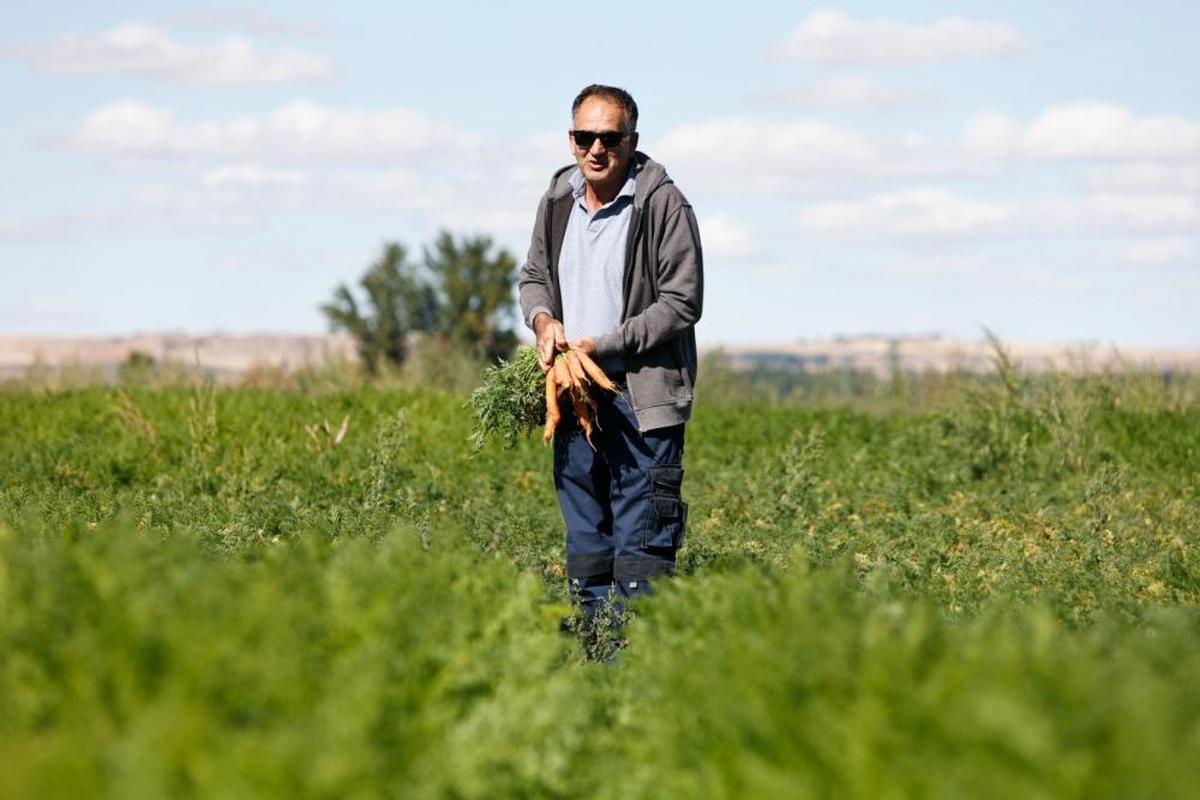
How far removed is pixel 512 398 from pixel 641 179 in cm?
130

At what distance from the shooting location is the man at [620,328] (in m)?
7.41

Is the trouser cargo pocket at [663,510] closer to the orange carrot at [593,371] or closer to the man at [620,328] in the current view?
the man at [620,328]

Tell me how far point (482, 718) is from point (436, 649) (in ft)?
0.89

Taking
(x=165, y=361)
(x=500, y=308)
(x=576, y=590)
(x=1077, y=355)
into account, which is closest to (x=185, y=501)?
(x=576, y=590)

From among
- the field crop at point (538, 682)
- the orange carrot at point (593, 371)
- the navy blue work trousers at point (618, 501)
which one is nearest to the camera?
the field crop at point (538, 682)

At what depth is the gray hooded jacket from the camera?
735 centimetres

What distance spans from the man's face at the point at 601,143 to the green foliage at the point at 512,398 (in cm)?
102

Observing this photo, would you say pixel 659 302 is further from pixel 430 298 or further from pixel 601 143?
pixel 430 298

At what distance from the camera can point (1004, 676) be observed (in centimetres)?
404

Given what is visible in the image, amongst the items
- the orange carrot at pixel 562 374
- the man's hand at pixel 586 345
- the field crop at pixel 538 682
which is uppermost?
the man's hand at pixel 586 345

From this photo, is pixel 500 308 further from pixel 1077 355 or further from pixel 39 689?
pixel 39 689

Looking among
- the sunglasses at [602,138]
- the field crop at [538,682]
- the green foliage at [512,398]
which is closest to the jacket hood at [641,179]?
the sunglasses at [602,138]

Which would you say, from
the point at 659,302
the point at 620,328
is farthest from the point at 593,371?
the point at 659,302

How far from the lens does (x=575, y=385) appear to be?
7344mm
